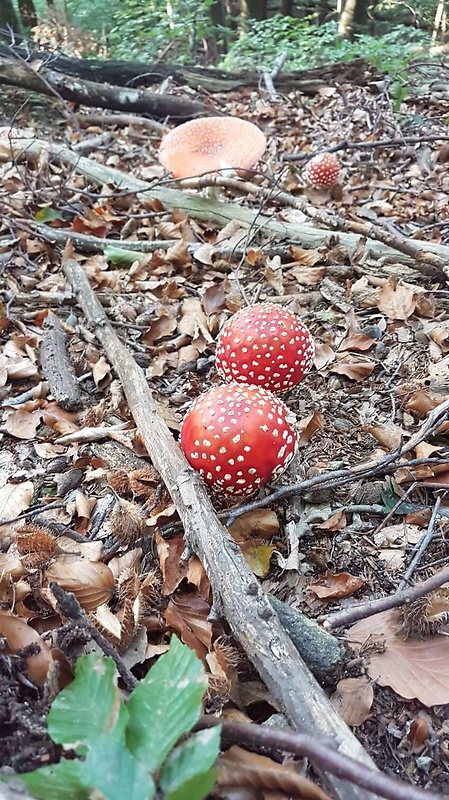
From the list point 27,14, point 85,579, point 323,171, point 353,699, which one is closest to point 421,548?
point 353,699

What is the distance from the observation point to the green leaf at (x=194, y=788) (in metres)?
0.85

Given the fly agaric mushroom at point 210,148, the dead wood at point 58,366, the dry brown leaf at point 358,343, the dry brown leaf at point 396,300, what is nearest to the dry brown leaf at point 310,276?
the dry brown leaf at point 396,300

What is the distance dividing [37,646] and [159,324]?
7.39 feet

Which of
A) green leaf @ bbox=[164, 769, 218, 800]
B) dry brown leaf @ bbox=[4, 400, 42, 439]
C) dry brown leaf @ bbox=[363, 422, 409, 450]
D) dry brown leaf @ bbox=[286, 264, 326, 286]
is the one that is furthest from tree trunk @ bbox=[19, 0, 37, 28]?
green leaf @ bbox=[164, 769, 218, 800]

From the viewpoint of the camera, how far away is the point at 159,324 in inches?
133

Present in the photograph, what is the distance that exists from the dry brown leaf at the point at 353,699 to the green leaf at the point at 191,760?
723mm

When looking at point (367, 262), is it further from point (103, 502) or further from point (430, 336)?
point (103, 502)

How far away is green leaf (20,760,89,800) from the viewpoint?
35.7 inches

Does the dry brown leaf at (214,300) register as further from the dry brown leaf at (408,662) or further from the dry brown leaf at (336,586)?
the dry brown leaf at (408,662)

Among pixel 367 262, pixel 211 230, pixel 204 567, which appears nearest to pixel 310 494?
pixel 204 567

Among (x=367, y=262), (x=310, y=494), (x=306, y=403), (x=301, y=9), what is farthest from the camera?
(x=301, y=9)

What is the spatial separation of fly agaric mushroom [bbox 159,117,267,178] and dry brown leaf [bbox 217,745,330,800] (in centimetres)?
464

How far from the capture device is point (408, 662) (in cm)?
162

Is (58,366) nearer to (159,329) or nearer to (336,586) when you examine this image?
(159,329)
